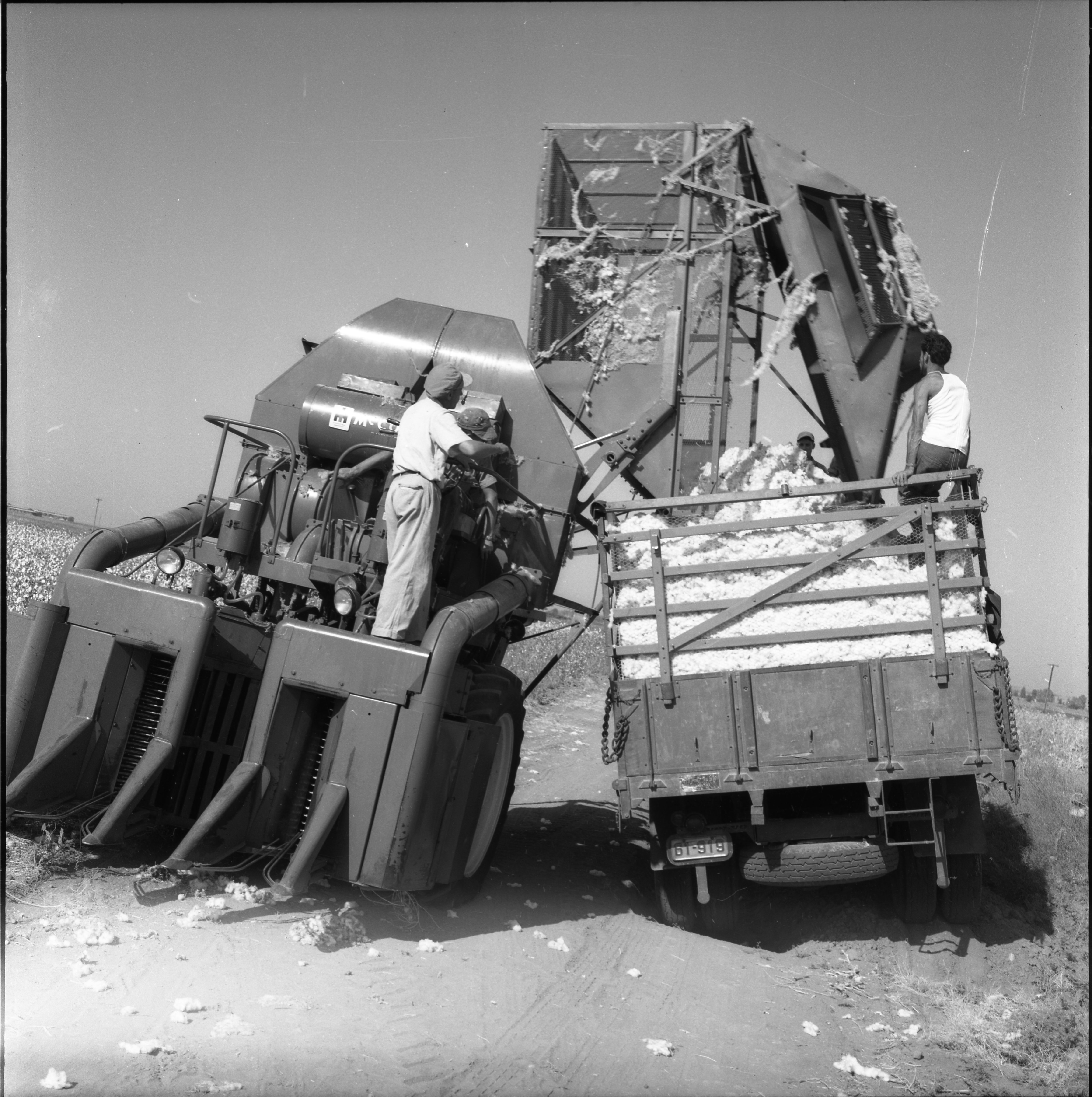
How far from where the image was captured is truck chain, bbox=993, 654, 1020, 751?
5.77 meters

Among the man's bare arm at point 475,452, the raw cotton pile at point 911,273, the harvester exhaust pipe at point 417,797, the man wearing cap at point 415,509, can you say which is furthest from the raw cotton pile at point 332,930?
the raw cotton pile at point 911,273

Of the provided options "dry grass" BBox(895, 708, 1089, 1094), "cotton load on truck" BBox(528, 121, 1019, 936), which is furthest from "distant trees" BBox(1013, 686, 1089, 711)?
"cotton load on truck" BBox(528, 121, 1019, 936)

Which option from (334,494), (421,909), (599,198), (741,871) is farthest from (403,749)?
(599,198)

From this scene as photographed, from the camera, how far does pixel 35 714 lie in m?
5.32

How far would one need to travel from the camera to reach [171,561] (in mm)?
6156

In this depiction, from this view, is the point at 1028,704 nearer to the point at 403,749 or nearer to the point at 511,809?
the point at 511,809

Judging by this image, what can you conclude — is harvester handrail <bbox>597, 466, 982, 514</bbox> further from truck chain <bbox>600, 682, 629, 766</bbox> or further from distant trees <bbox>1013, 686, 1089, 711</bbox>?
distant trees <bbox>1013, 686, 1089, 711</bbox>

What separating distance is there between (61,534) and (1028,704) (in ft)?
68.6

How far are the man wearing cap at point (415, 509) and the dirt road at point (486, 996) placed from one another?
4.67 feet

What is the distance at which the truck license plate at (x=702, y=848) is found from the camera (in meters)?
6.11

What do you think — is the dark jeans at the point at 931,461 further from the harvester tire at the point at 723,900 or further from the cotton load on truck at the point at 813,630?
the harvester tire at the point at 723,900

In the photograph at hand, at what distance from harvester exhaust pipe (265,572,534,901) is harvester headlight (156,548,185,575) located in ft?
5.38

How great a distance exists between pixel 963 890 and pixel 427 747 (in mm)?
3491

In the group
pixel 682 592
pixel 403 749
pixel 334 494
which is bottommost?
pixel 403 749
